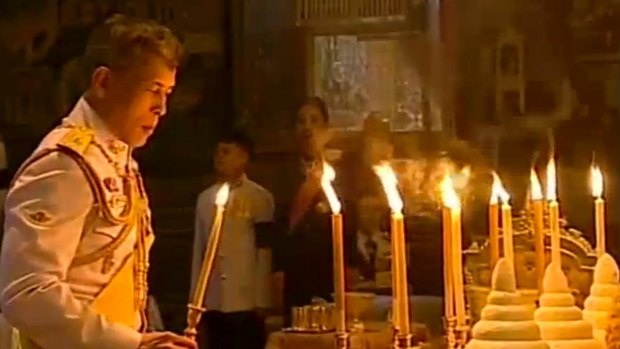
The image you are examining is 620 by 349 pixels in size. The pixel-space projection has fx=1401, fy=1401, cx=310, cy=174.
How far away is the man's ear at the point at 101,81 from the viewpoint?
7.00 feet

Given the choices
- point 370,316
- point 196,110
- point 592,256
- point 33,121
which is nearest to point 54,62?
point 33,121

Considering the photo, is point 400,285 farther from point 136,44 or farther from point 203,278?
point 136,44

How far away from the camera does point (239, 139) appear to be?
6066mm

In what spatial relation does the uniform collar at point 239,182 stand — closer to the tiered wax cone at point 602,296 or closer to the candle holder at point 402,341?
the tiered wax cone at point 602,296

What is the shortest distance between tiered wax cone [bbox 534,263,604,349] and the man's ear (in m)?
0.76

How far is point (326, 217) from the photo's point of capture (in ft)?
19.0

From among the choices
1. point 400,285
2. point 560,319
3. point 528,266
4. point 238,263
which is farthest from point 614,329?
point 238,263

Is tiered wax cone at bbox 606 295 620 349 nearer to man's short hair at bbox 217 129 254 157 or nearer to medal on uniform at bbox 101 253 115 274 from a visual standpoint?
medal on uniform at bbox 101 253 115 274

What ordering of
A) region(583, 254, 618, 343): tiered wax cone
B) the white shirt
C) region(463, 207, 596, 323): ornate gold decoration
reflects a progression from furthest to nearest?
the white shirt < region(463, 207, 596, 323): ornate gold decoration < region(583, 254, 618, 343): tiered wax cone

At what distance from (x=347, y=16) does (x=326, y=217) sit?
0.86 meters

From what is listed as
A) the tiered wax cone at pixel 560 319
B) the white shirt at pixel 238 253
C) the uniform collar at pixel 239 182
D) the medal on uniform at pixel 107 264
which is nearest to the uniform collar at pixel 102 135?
the medal on uniform at pixel 107 264

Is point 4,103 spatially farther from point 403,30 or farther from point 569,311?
point 569,311

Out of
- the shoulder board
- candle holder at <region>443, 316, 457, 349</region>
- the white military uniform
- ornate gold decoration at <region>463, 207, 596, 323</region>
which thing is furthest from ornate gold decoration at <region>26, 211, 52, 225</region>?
ornate gold decoration at <region>463, 207, 596, 323</region>

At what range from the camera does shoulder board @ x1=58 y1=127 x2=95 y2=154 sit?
6.76 feet
